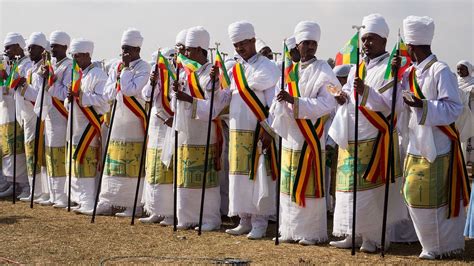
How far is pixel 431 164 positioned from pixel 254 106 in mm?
2288

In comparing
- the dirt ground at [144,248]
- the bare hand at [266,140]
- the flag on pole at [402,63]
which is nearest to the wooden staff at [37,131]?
the dirt ground at [144,248]

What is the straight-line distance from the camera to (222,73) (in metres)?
9.57

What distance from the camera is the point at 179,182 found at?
32.1 feet

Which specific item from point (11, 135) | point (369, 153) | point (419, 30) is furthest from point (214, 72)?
point (11, 135)

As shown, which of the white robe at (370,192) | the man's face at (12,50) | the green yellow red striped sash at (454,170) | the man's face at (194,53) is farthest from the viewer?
the man's face at (12,50)

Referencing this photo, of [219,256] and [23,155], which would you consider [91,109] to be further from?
[219,256]

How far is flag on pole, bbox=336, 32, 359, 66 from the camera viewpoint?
26.8 ft

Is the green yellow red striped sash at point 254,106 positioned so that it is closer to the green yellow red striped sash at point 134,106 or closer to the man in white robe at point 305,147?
the man in white robe at point 305,147

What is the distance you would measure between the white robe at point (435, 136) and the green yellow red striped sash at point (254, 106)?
72.6 inches

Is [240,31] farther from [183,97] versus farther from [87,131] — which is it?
[87,131]

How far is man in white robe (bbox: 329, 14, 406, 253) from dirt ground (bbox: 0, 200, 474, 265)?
32cm

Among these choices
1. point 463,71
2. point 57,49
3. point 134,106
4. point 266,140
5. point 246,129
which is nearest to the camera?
point 266,140

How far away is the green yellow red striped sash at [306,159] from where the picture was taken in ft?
28.5

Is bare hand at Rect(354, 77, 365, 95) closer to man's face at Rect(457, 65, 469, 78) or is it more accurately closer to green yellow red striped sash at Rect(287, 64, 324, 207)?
green yellow red striped sash at Rect(287, 64, 324, 207)
